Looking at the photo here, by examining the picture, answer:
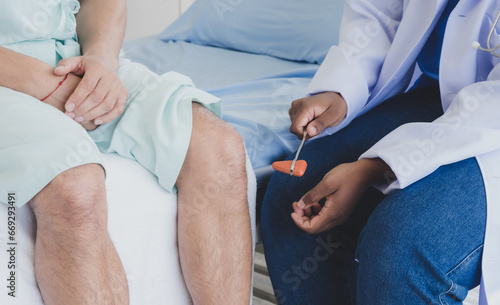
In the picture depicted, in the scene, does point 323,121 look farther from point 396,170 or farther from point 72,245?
point 72,245

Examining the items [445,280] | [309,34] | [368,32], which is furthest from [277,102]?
[445,280]

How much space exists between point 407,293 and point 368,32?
2.04 ft

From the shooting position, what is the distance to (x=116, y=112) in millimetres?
862

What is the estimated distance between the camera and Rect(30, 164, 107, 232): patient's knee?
0.69 m

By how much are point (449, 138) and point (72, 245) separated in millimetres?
608

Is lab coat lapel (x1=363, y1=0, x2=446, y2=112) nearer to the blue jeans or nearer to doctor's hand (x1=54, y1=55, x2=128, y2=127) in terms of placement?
the blue jeans

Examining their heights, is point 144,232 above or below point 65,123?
below

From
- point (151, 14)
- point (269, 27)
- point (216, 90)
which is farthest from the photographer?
point (151, 14)

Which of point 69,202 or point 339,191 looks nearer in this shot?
point 69,202

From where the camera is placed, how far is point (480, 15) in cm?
92

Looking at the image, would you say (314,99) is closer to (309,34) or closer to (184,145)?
(184,145)

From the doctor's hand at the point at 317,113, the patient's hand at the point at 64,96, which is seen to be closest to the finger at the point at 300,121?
the doctor's hand at the point at 317,113

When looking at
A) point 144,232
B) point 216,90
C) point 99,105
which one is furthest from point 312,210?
point 216,90

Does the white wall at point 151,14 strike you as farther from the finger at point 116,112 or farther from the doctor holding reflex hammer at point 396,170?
the finger at point 116,112
